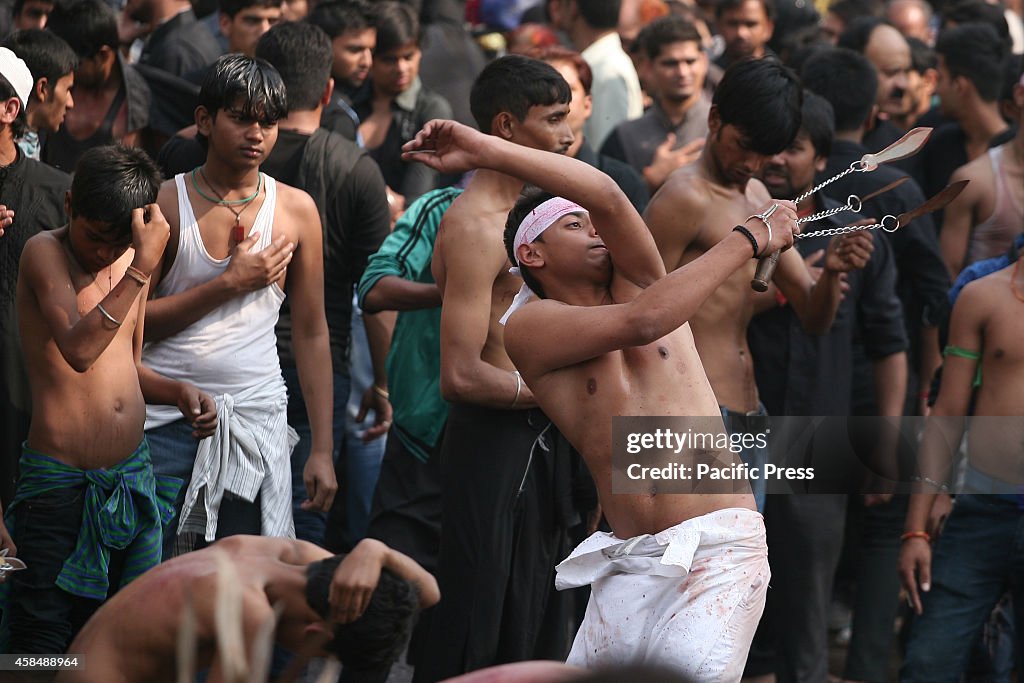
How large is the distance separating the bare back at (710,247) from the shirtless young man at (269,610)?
2003 mm

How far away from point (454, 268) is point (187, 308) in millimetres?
876

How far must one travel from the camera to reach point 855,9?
1022 cm

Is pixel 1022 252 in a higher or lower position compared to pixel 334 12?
lower

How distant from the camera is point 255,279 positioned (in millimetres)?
4766

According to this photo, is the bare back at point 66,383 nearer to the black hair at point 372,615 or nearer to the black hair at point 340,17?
the black hair at point 372,615

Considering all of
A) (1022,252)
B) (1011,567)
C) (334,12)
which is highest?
(334,12)

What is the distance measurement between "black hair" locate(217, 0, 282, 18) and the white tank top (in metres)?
2.04

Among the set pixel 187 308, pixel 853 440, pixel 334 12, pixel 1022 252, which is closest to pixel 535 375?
pixel 187 308

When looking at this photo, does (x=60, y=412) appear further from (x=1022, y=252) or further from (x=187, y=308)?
(x=1022, y=252)

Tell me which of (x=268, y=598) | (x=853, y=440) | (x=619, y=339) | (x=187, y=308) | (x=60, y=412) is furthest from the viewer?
(x=853, y=440)

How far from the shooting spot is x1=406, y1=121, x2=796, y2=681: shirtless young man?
3.70m

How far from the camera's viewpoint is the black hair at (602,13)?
8.09 metres

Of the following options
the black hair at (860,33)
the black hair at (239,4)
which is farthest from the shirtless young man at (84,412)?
the black hair at (860,33)

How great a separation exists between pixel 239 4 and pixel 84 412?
9.66 feet
